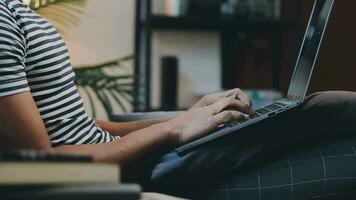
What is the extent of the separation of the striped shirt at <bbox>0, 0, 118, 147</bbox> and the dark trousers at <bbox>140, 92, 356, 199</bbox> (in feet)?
0.57

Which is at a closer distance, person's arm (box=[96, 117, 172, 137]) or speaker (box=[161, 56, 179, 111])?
person's arm (box=[96, 117, 172, 137])

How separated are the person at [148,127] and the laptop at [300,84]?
0.05ft

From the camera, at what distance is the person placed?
0.82 metres

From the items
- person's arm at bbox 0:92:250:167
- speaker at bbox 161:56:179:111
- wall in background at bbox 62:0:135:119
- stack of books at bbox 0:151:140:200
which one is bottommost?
speaker at bbox 161:56:179:111

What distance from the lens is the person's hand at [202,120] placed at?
3.00 feet

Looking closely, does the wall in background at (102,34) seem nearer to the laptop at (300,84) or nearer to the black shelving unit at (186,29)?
the black shelving unit at (186,29)

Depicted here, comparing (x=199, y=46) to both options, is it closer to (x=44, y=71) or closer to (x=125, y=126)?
(x=125, y=126)

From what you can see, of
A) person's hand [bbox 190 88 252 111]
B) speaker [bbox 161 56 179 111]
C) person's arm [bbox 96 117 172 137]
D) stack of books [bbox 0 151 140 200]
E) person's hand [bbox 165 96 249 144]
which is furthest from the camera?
speaker [bbox 161 56 179 111]

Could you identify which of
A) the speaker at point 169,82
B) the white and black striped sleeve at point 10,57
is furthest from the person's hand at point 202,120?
the speaker at point 169,82

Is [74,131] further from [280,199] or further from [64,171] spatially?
[64,171]

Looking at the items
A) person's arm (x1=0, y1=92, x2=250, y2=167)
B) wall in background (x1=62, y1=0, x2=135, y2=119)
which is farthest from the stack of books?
wall in background (x1=62, y1=0, x2=135, y2=119)

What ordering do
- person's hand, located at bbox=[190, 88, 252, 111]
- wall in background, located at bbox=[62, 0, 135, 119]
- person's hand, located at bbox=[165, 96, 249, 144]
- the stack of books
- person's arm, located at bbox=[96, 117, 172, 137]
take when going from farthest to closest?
wall in background, located at bbox=[62, 0, 135, 119]
person's arm, located at bbox=[96, 117, 172, 137]
person's hand, located at bbox=[190, 88, 252, 111]
person's hand, located at bbox=[165, 96, 249, 144]
the stack of books

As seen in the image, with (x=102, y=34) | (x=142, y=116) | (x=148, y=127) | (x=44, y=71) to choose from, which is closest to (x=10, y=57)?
(x=44, y=71)

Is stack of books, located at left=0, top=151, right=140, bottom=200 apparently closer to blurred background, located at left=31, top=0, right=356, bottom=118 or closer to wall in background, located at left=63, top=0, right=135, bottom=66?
blurred background, located at left=31, top=0, right=356, bottom=118
